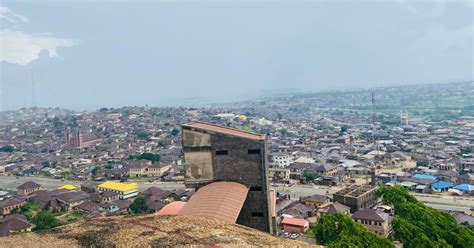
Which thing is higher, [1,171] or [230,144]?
[230,144]

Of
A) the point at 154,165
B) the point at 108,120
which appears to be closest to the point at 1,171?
the point at 154,165

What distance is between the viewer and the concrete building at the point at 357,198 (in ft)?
113

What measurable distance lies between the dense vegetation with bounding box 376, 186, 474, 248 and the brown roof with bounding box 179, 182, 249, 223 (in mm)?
8868

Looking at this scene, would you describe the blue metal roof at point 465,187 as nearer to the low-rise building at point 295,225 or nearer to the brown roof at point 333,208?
the brown roof at point 333,208

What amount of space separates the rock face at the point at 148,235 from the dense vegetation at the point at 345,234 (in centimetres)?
714

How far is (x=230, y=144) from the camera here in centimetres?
1947

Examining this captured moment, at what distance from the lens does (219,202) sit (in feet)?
51.9

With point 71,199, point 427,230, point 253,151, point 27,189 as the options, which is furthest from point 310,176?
point 27,189

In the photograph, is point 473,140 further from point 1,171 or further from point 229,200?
point 1,171

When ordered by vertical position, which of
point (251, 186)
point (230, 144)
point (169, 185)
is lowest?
point (169, 185)

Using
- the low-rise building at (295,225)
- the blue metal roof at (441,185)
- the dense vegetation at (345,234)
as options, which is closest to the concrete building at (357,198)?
the low-rise building at (295,225)

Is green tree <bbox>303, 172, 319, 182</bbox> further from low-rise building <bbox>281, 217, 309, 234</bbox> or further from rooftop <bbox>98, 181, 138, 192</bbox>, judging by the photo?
rooftop <bbox>98, 181, 138, 192</bbox>

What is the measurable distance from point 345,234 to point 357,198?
16710 mm

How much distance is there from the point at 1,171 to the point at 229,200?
199 ft
